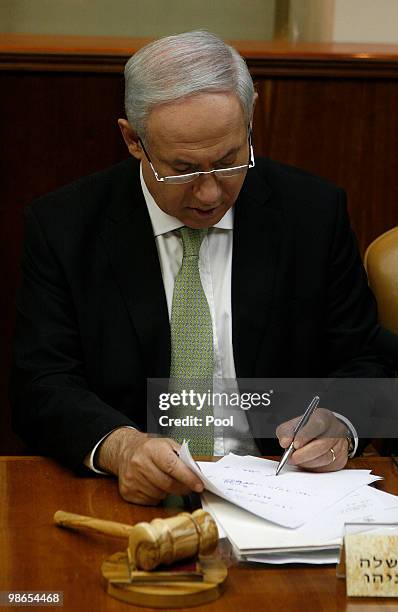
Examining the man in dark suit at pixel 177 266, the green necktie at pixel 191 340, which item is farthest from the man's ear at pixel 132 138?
the green necktie at pixel 191 340

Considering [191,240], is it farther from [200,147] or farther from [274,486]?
[274,486]

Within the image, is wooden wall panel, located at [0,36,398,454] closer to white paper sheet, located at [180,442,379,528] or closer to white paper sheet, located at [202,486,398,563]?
white paper sheet, located at [180,442,379,528]

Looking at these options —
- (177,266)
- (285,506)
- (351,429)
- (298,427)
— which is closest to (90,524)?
(285,506)

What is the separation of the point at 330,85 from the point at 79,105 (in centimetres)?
76

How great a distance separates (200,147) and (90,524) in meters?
0.86

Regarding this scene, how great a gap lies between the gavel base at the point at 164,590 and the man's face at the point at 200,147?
954 mm

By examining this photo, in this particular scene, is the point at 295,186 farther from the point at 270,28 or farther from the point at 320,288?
the point at 270,28

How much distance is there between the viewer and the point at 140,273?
236 cm

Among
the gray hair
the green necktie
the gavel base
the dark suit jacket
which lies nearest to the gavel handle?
the gavel base

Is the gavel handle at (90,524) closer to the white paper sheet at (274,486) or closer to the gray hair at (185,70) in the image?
the white paper sheet at (274,486)

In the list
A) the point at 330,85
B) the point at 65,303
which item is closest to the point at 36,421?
the point at 65,303

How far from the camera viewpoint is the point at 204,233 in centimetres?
239

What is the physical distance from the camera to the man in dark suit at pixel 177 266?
2145 millimetres

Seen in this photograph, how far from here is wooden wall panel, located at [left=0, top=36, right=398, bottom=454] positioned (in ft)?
10.5
